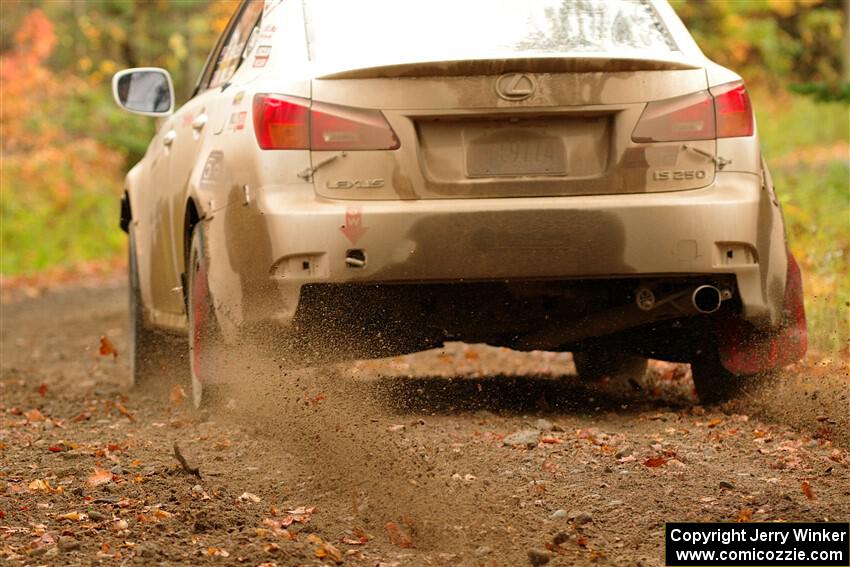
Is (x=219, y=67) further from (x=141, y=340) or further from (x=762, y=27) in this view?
(x=762, y=27)

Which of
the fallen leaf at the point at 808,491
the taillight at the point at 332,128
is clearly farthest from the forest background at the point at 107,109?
the fallen leaf at the point at 808,491

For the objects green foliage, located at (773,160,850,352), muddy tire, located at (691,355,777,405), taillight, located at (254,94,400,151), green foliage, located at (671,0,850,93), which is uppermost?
taillight, located at (254,94,400,151)

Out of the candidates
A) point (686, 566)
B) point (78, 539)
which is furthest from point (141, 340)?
point (686, 566)

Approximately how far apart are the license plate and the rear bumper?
0.39 ft

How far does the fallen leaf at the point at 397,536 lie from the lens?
416 centimetres

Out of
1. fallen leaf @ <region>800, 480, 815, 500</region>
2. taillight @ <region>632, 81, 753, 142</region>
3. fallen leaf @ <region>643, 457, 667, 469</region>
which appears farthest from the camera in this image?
taillight @ <region>632, 81, 753, 142</region>

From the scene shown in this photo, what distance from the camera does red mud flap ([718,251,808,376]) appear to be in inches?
239

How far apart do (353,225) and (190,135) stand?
1673 millimetres

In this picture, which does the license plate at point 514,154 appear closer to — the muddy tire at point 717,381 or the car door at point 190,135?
the car door at point 190,135

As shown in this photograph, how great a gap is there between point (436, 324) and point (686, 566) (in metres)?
2.41

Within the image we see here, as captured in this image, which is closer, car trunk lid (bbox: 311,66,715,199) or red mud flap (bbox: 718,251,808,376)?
car trunk lid (bbox: 311,66,715,199)

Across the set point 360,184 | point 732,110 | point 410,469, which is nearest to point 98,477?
point 410,469

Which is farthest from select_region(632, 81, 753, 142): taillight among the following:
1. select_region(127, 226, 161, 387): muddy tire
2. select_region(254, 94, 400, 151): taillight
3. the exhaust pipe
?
select_region(127, 226, 161, 387): muddy tire

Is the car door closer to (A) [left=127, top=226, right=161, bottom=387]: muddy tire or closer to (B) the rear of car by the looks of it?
(B) the rear of car
